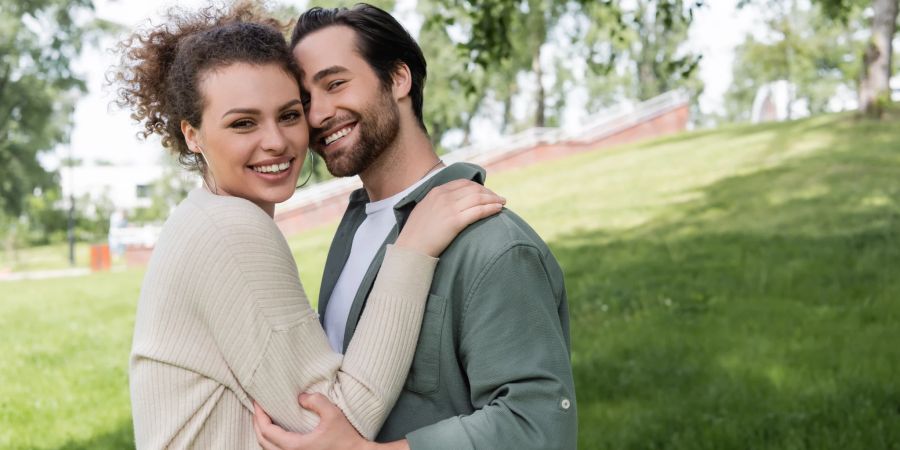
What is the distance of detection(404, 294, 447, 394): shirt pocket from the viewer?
239 cm

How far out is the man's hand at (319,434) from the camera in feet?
7.32

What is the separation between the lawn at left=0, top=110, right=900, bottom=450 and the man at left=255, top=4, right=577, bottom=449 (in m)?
3.62

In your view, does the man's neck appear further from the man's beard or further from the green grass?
the green grass

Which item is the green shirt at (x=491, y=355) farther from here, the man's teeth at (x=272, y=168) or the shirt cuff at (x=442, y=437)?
the man's teeth at (x=272, y=168)

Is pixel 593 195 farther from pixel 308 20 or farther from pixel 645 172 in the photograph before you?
pixel 308 20

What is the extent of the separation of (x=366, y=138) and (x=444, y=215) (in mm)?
568

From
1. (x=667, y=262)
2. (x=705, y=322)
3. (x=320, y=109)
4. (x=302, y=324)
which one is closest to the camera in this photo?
(x=302, y=324)

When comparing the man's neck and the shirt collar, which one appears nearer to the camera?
the shirt collar

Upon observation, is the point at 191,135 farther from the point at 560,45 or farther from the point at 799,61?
the point at 560,45

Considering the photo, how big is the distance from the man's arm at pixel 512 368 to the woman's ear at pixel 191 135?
38.5 inches

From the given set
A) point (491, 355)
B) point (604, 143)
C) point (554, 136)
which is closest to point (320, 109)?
point (491, 355)

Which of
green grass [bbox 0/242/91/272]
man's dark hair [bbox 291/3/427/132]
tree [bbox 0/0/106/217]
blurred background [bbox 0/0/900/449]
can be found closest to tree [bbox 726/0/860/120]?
blurred background [bbox 0/0/900/449]

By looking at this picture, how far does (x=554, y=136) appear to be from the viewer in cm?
3222

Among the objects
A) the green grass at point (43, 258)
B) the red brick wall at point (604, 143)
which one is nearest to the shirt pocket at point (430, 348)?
the red brick wall at point (604, 143)
